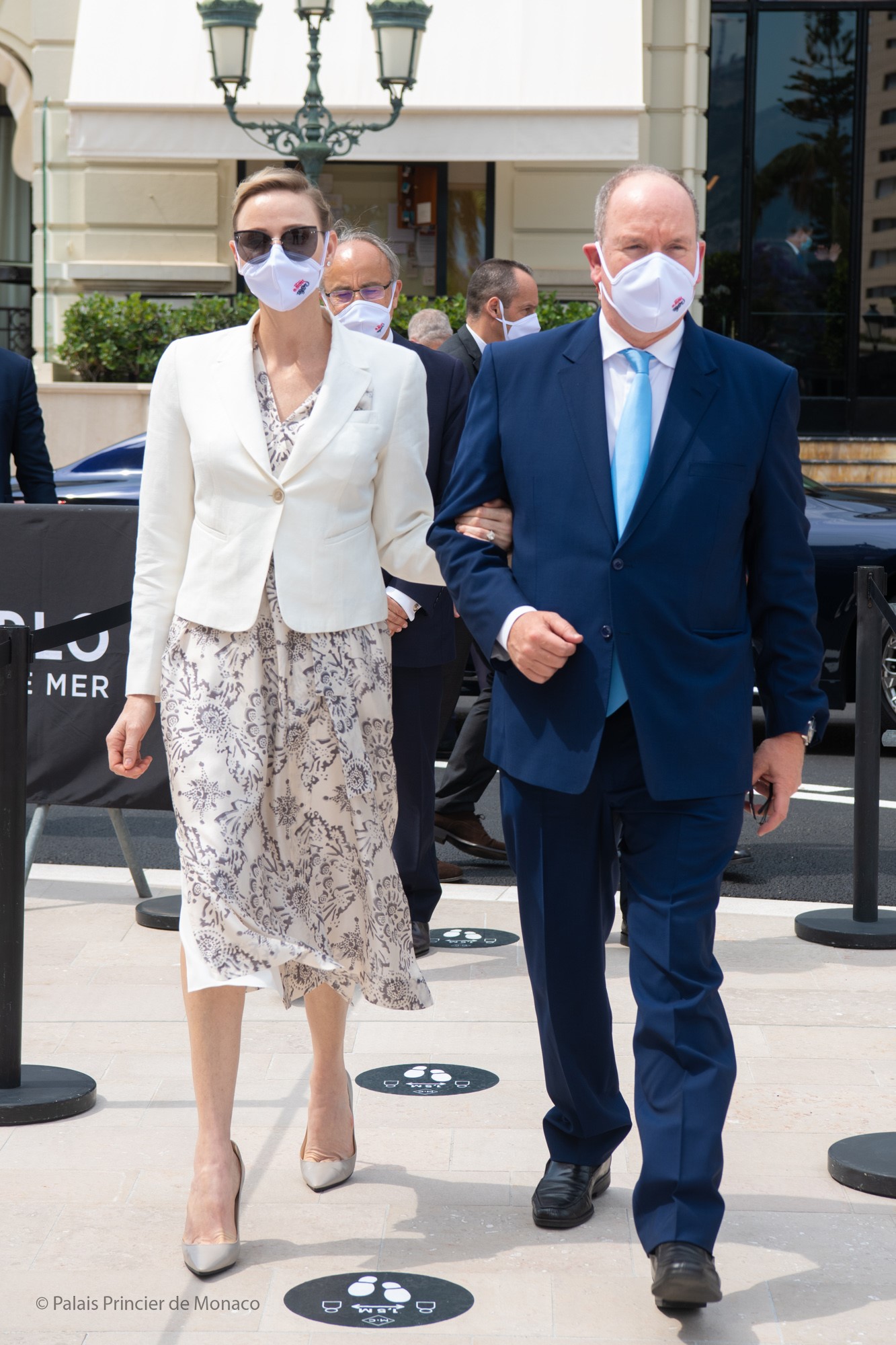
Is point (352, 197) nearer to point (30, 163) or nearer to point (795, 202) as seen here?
point (30, 163)

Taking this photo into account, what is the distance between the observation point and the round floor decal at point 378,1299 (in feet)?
10.4

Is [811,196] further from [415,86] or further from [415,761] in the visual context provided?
[415,761]

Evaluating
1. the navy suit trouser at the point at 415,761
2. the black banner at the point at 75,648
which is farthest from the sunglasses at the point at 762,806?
the black banner at the point at 75,648

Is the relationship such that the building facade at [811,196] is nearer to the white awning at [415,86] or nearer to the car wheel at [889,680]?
the white awning at [415,86]

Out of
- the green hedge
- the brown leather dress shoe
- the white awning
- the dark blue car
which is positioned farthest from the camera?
the green hedge

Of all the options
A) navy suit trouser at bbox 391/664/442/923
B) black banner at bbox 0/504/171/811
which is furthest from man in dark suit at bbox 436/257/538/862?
black banner at bbox 0/504/171/811

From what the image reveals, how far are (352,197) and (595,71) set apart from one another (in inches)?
134

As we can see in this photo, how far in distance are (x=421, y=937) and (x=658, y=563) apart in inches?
102

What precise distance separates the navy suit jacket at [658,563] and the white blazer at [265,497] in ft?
0.78

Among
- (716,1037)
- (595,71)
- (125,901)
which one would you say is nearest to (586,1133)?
(716,1037)

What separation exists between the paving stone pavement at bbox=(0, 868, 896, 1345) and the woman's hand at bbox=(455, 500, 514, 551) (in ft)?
4.51

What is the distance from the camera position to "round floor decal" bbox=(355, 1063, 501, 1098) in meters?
4.36

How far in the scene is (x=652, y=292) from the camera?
3242 millimetres

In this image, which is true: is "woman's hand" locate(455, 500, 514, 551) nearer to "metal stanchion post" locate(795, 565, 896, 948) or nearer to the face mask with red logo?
the face mask with red logo
